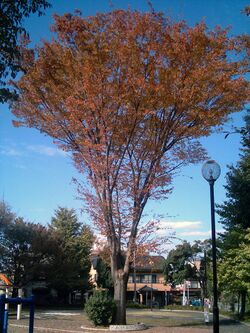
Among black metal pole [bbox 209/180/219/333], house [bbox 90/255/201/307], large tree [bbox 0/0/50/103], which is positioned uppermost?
large tree [bbox 0/0/50/103]

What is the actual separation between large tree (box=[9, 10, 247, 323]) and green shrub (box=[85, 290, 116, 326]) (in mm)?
412

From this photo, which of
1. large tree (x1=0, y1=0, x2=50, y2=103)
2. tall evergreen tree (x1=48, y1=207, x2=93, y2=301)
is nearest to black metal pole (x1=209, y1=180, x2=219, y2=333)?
large tree (x1=0, y1=0, x2=50, y2=103)

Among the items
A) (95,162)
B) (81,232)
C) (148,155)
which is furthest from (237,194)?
(81,232)

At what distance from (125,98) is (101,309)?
938 cm

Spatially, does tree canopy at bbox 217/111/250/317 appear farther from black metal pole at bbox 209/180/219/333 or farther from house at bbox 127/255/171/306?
house at bbox 127/255/171/306

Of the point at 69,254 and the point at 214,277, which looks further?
the point at 69,254

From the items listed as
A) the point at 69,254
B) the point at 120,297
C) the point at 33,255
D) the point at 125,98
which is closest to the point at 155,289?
the point at 69,254

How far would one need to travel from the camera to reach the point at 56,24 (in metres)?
18.0

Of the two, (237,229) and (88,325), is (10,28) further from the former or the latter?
(237,229)

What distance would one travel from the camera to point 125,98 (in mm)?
17078

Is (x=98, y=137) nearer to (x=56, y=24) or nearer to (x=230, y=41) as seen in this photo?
(x=56, y=24)

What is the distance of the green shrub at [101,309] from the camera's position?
60.3ft

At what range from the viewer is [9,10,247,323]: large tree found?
16766 mm

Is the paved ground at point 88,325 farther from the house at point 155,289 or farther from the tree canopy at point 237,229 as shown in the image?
the house at point 155,289
